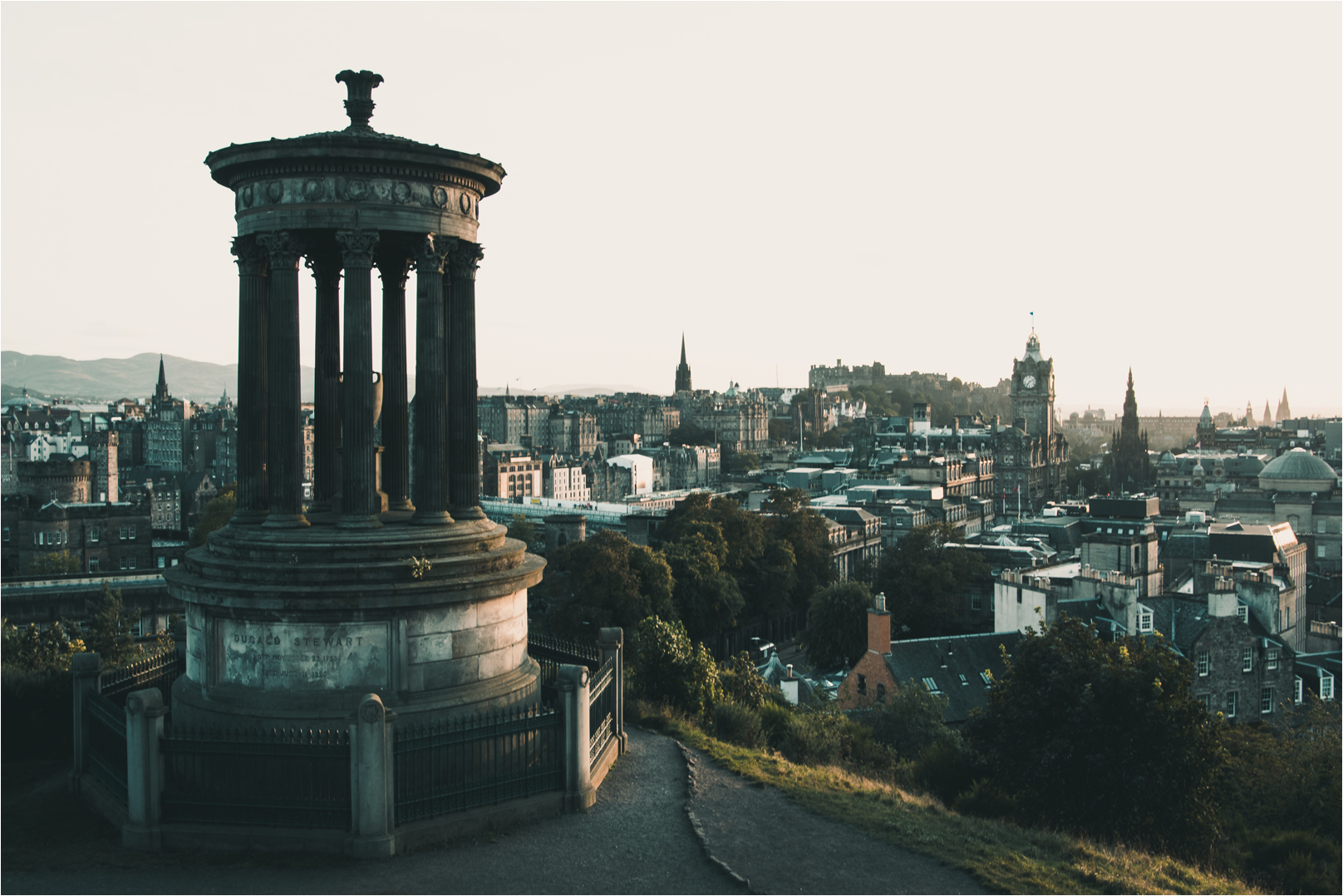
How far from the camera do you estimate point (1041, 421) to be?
196250 mm

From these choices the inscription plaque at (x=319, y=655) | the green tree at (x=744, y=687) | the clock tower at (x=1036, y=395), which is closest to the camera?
the inscription plaque at (x=319, y=655)

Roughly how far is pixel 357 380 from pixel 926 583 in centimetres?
5977

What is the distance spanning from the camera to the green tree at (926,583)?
72.1 meters

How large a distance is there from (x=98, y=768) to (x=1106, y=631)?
43.9m

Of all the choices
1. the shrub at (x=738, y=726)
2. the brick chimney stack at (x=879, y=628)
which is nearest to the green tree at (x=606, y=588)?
the brick chimney stack at (x=879, y=628)

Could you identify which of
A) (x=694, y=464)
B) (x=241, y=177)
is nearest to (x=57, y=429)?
(x=694, y=464)

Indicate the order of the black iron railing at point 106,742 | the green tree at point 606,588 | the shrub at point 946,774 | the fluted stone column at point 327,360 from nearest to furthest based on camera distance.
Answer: the black iron railing at point 106,742, the fluted stone column at point 327,360, the shrub at point 946,774, the green tree at point 606,588

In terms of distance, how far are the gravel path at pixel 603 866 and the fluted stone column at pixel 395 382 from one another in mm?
6916

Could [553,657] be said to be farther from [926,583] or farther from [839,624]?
[926,583]

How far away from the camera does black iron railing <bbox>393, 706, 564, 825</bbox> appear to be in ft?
49.4

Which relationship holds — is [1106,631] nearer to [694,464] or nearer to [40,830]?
[40,830]

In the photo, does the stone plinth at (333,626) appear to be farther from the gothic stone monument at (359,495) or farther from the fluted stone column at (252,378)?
the fluted stone column at (252,378)

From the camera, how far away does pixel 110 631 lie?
45.2m

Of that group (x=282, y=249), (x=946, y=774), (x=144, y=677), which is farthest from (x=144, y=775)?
(x=946, y=774)
